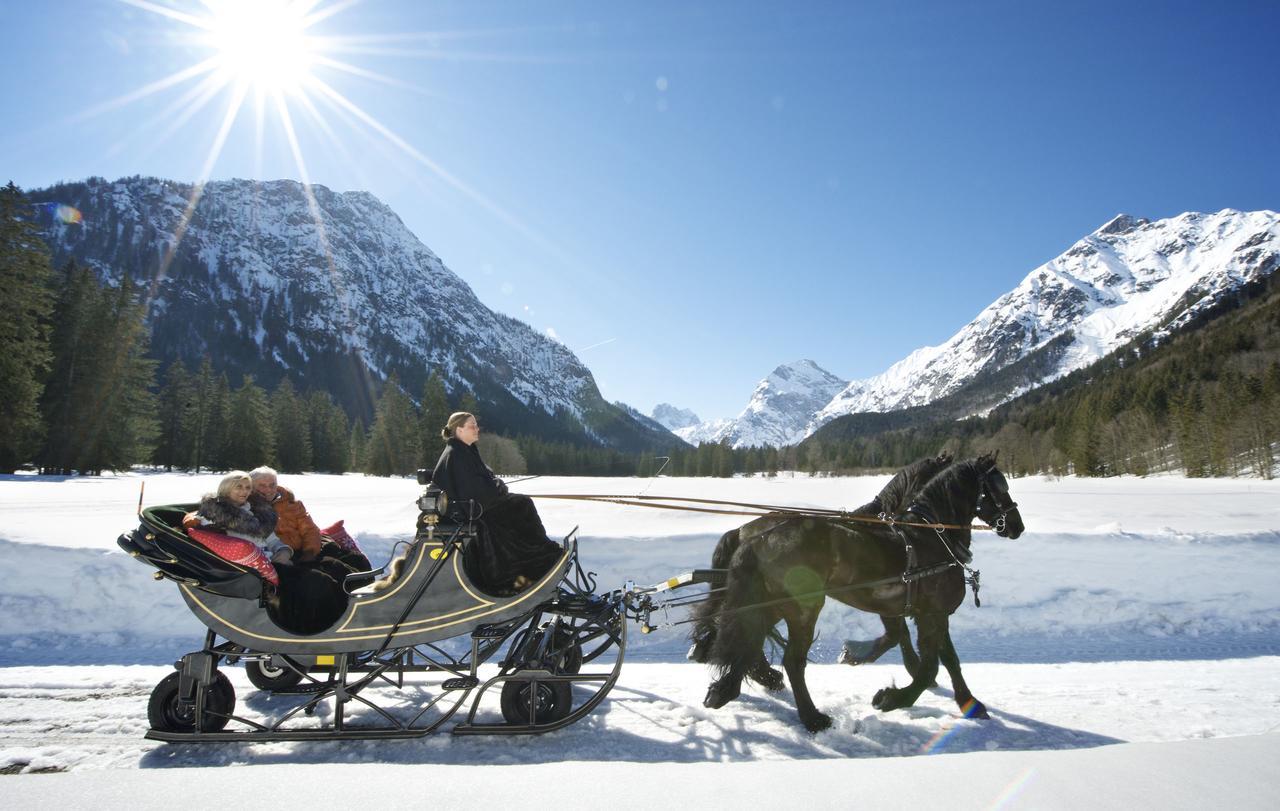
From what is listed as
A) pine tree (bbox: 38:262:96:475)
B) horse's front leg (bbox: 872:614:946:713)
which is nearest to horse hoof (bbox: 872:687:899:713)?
horse's front leg (bbox: 872:614:946:713)

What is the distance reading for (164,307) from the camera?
485ft

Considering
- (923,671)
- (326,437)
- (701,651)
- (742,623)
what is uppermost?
(326,437)

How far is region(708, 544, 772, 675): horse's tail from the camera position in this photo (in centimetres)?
469

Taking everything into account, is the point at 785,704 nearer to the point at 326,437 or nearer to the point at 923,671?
the point at 923,671

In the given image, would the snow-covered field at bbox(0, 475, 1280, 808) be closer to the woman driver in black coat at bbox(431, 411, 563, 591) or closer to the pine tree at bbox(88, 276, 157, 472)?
the woman driver in black coat at bbox(431, 411, 563, 591)

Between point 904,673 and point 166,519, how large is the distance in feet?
21.8

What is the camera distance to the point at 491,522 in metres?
4.35

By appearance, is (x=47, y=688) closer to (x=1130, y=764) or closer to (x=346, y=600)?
(x=346, y=600)

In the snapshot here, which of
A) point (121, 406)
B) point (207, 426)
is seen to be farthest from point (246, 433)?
point (121, 406)

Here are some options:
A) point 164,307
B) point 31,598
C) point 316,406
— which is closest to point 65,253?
point 164,307

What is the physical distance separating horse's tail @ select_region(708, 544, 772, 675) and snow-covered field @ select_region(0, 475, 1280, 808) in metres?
0.43

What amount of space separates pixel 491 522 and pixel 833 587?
110 inches

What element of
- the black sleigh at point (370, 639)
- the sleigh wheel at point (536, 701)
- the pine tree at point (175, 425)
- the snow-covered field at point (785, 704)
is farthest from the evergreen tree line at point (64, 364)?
the sleigh wheel at point (536, 701)

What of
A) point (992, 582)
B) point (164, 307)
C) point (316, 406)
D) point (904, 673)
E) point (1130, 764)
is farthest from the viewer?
point (164, 307)
